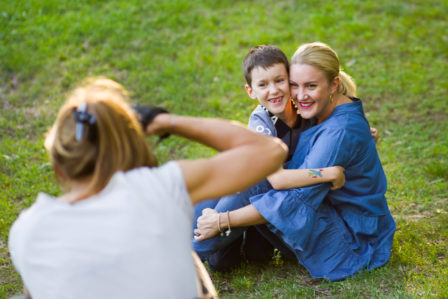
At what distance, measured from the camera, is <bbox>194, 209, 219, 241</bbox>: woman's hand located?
128 inches

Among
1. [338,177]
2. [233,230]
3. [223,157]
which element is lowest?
[233,230]

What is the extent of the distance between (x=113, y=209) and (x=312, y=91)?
2.07 metres

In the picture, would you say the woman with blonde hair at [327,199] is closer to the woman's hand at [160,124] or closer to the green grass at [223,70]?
the green grass at [223,70]

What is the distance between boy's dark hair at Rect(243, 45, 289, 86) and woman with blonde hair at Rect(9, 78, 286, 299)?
1.72 meters

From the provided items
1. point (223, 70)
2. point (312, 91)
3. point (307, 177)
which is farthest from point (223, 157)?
point (223, 70)

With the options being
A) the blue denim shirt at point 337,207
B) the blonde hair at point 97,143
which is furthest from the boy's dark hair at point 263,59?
the blonde hair at point 97,143

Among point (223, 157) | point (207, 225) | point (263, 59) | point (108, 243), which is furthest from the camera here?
point (263, 59)

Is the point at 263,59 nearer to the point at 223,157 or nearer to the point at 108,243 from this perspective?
the point at 223,157

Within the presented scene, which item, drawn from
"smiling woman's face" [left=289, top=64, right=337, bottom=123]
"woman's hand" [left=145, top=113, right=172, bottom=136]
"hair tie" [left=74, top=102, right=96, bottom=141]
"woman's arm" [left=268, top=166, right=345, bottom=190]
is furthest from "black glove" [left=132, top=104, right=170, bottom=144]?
"smiling woman's face" [left=289, top=64, right=337, bottom=123]

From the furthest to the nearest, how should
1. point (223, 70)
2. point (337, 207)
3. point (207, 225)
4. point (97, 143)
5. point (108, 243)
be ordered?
point (223, 70) → point (337, 207) → point (207, 225) → point (97, 143) → point (108, 243)

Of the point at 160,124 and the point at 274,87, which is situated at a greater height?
the point at 160,124

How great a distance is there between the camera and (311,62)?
3332 millimetres

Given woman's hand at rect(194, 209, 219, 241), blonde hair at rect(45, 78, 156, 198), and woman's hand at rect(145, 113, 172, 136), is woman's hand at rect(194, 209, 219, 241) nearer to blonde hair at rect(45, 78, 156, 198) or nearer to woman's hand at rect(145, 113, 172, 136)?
woman's hand at rect(145, 113, 172, 136)

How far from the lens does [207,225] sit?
128 inches
